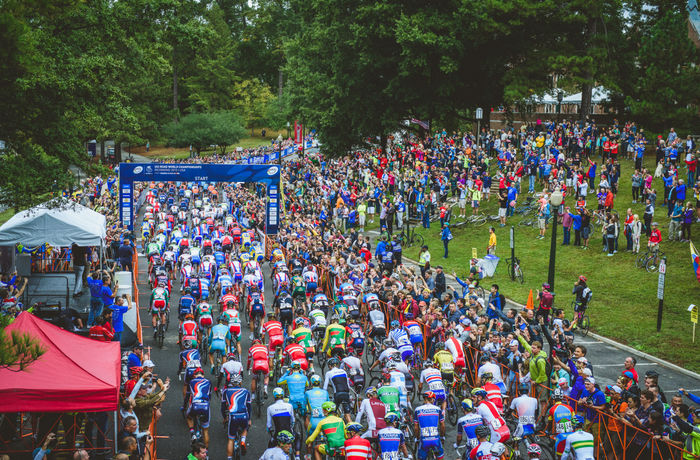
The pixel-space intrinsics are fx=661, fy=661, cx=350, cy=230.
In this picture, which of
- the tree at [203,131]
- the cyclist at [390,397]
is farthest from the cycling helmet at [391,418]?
the tree at [203,131]

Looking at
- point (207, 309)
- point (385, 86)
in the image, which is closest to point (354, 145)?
point (385, 86)

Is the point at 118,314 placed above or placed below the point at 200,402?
above

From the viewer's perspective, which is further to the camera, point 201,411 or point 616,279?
point 616,279

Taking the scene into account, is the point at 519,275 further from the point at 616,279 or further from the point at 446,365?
the point at 446,365

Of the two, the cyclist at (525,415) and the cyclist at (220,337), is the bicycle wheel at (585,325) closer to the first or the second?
the cyclist at (525,415)

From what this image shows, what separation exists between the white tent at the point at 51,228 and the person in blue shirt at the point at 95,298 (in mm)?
1965

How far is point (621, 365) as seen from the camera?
16.6 meters

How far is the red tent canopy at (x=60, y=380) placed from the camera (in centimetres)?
941

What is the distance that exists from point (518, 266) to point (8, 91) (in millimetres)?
17174

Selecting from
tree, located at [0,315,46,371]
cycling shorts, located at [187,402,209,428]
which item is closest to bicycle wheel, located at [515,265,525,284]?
cycling shorts, located at [187,402,209,428]

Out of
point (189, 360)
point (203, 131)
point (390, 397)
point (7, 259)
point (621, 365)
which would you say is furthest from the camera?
point (203, 131)

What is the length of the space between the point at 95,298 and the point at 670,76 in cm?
2969

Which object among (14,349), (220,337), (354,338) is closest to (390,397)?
(354,338)

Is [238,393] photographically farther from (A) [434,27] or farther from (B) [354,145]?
(B) [354,145]
